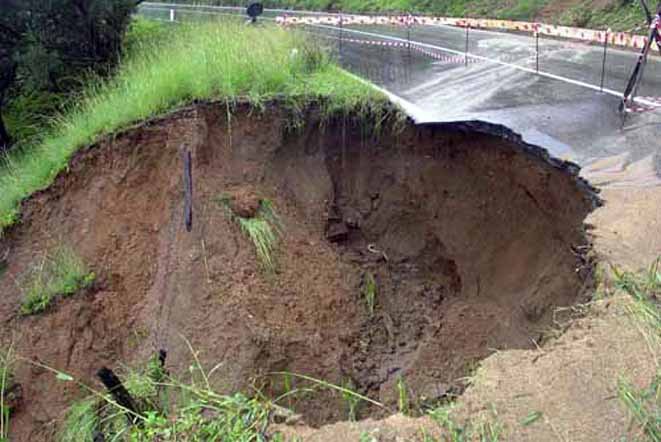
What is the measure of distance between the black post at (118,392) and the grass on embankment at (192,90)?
403cm

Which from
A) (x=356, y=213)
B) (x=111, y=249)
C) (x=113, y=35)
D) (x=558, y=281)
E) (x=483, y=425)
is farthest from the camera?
(x=113, y=35)

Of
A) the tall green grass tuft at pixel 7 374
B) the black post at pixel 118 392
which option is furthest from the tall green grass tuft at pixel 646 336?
the tall green grass tuft at pixel 7 374

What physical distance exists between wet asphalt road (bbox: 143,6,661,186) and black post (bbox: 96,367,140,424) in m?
4.71

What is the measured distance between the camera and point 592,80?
10.9 m

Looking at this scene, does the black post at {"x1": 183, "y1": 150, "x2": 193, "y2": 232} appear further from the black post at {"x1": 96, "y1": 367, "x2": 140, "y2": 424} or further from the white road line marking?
the white road line marking

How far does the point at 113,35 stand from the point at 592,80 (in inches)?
339

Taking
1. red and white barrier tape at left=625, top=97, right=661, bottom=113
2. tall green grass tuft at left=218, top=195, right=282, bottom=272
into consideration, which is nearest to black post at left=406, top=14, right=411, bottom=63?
red and white barrier tape at left=625, top=97, right=661, bottom=113

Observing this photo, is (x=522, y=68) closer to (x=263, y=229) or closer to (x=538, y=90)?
(x=538, y=90)

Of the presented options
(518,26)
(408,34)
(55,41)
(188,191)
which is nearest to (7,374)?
(188,191)

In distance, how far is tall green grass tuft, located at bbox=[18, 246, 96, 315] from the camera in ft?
22.5

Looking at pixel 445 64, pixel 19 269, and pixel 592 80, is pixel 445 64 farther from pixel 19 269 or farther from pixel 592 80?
pixel 19 269

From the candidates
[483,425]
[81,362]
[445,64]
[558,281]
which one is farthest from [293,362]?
[445,64]

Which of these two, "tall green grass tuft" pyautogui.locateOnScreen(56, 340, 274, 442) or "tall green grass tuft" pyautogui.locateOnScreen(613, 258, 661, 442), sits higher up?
"tall green grass tuft" pyautogui.locateOnScreen(613, 258, 661, 442)

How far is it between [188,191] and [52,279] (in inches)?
65.1
